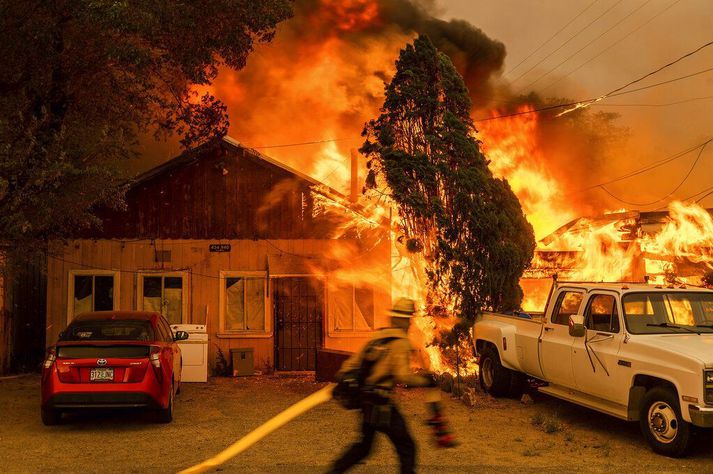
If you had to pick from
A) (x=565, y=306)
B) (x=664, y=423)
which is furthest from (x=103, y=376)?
(x=664, y=423)

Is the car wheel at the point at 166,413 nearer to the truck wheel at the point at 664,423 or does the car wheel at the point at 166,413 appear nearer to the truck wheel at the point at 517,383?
the truck wheel at the point at 517,383

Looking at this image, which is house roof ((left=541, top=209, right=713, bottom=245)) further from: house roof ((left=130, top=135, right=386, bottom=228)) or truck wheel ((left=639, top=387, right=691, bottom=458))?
truck wheel ((left=639, top=387, right=691, bottom=458))

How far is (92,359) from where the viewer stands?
10258 mm

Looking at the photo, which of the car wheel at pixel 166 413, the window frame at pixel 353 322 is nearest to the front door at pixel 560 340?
the car wheel at pixel 166 413

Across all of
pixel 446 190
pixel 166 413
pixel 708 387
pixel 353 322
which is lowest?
pixel 166 413

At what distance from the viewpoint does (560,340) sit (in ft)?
34.9

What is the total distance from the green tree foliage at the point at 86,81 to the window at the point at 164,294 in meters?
2.23

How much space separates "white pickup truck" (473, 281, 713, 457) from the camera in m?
8.28

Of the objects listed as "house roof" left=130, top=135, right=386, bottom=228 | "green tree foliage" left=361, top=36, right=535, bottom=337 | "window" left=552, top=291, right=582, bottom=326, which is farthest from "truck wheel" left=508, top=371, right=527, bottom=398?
"house roof" left=130, top=135, right=386, bottom=228

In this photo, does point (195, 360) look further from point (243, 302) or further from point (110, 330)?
point (110, 330)

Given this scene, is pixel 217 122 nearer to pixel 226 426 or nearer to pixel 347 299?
pixel 347 299

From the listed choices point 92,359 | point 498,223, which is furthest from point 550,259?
point 92,359

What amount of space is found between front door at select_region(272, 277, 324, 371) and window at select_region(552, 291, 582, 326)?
7.98 metres

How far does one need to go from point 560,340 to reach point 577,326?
108 cm
